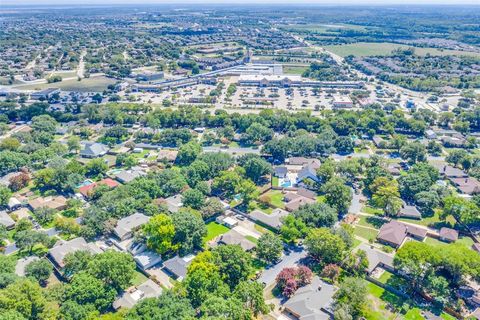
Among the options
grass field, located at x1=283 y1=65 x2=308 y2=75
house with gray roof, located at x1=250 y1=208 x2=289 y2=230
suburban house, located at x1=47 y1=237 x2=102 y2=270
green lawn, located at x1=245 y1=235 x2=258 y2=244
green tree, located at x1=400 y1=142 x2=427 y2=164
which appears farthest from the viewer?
grass field, located at x1=283 y1=65 x2=308 y2=75

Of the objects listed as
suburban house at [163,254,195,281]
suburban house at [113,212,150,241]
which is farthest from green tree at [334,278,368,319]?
suburban house at [113,212,150,241]

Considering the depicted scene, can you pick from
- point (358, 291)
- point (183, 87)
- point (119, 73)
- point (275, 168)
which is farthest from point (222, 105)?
point (358, 291)

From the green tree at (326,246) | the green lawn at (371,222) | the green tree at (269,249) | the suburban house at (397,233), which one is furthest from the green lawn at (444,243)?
the green tree at (269,249)

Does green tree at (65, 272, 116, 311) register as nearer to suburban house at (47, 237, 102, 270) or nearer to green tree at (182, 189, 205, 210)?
suburban house at (47, 237, 102, 270)

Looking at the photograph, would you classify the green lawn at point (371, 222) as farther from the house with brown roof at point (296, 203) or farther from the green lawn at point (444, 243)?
the house with brown roof at point (296, 203)

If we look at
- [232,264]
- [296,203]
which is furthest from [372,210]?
[232,264]
